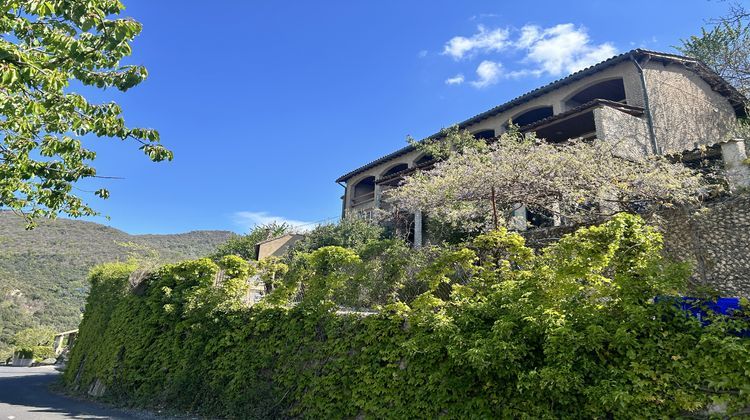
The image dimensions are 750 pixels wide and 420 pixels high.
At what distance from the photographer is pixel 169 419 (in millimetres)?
8461

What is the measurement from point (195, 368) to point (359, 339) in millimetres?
4672

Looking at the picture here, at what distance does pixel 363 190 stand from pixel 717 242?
2467cm

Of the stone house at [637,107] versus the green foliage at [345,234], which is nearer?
the stone house at [637,107]

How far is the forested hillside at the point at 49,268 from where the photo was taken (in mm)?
51156

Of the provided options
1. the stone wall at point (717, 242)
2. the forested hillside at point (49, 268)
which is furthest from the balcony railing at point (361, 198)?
the forested hillside at point (49, 268)

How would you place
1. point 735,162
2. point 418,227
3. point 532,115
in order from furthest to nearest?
point 532,115 < point 418,227 < point 735,162

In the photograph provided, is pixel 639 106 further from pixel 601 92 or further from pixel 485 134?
pixel 485 134

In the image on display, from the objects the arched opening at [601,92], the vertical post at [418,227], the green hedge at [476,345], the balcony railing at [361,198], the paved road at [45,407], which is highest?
the arched opening at [601,92]

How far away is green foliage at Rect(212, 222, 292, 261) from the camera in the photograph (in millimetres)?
24594

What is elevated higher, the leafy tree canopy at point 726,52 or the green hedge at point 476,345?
the leafy tree canopy at point 726,52

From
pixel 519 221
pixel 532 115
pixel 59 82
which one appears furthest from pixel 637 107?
pixel 59 82

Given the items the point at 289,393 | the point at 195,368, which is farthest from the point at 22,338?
the point at 289,393

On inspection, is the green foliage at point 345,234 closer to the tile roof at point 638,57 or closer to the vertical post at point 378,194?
the vertical post at point 378,194

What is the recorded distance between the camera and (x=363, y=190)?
32.1 meters
